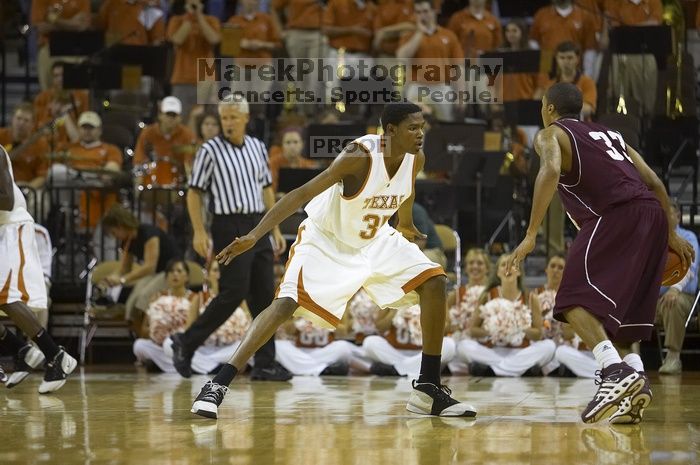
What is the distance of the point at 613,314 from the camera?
5766 mm

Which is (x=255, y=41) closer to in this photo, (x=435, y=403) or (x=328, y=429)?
(x=435, y=403)

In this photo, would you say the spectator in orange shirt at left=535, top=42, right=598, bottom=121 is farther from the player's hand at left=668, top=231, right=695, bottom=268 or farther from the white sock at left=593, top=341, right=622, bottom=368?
the white sock at left=593, top=341, right=622, bottom=368

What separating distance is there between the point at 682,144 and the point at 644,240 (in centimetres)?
554

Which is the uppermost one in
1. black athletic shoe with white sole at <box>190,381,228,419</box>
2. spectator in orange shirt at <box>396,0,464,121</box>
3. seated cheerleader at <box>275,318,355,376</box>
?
spectator in orange shirt at <box>396,0,464,121</box>

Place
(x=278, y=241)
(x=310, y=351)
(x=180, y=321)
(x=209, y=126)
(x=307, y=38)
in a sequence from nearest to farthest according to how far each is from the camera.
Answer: (x=278, y=241) → (x=310, y=351) → (x=180, y=321) → (x=209, y=126) → (x=307, y=38)

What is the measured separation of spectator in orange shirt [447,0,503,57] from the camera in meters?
14.0

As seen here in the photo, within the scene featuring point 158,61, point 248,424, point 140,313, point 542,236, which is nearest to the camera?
point 248,424

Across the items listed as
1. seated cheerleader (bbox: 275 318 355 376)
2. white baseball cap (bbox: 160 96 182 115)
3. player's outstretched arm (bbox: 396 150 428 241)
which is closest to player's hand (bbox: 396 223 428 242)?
player's outstretched arm (bbox: 396 150 428 241)

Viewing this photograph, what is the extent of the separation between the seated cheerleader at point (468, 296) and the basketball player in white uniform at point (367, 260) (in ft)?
12.6

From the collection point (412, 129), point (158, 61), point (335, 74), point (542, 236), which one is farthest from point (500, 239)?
point (412, 129)

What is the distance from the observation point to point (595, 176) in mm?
5863

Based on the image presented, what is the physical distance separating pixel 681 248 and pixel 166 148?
760 centimetres

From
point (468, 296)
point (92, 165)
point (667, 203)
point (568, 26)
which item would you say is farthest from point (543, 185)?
point (568, 26)

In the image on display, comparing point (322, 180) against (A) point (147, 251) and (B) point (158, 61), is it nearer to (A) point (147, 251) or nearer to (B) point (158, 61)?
(A) point (147, 251)
